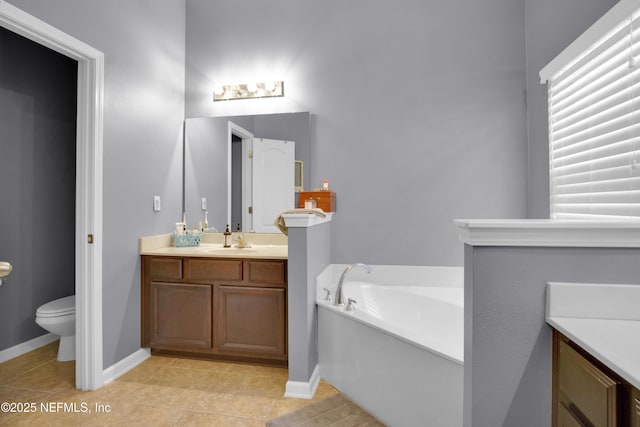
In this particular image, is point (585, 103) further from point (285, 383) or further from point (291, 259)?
point (285, 383)

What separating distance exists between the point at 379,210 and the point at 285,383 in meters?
1.48

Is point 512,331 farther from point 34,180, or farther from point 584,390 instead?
point 34,180

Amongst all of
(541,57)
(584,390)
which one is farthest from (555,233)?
(541,57)

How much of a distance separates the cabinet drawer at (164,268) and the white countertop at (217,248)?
0.17 feet

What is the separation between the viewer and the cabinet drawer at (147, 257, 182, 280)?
2.60 metres

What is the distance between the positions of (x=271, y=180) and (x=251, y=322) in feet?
3.93

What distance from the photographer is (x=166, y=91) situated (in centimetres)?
300

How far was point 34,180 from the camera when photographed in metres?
2.83

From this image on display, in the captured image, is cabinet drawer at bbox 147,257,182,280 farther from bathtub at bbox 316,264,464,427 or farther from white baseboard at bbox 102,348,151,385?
bathtub at bbox 316,264,464,427

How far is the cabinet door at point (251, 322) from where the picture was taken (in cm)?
242

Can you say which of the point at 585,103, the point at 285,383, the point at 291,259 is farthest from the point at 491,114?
the point at 285,383

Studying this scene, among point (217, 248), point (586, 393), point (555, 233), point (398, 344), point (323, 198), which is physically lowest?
point (398, 344)

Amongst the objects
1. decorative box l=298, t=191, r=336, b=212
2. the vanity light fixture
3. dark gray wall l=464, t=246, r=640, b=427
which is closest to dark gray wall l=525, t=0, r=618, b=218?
decorative box l=298, t=191, r=336, b=212

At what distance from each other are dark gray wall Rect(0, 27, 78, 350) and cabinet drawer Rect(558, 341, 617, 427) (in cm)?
343
